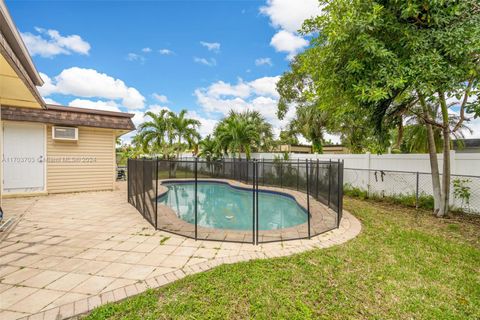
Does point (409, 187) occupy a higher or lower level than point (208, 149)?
lower

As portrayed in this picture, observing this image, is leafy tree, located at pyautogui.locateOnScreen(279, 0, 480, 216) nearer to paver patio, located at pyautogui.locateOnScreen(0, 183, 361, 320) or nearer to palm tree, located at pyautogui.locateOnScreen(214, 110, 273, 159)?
paver patio, located at pyautogui.locateOnScreen(0, 183, 361, 320)

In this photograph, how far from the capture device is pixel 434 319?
2098mm

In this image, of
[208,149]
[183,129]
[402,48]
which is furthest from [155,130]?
[402,48]

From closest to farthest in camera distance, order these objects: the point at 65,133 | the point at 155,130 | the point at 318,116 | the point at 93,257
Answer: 1. the point at 93,257
2. the point at 65,133
3. the point at 318,116
4. the point at 155,130

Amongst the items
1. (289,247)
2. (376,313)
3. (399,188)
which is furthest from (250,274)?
(399,188)

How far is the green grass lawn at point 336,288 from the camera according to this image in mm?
2139

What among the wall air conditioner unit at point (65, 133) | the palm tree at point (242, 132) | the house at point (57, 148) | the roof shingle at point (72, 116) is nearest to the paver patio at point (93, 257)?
the house at point (57, 148)

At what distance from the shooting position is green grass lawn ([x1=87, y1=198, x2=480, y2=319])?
2.14 m

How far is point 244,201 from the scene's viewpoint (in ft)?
29.6

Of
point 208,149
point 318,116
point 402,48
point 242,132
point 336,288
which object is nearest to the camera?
point 336,288

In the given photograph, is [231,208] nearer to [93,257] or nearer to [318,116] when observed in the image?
[93,257]

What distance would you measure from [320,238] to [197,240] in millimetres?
2256

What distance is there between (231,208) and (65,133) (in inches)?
268

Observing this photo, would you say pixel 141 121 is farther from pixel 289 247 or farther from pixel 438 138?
pixel 438 138
